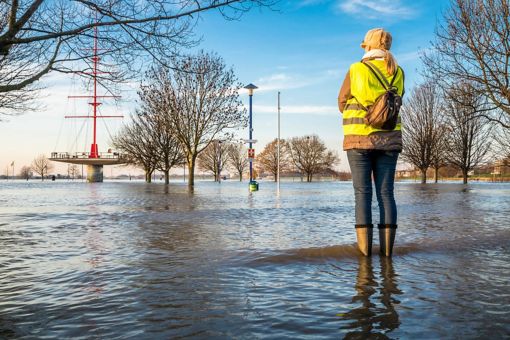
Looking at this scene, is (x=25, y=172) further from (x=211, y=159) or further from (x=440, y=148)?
(x=440, y=148)

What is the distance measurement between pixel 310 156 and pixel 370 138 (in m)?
82.3

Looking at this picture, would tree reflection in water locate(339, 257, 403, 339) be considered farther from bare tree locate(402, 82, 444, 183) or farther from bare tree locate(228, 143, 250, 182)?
bare tree locate(228, 143, 250, 182)

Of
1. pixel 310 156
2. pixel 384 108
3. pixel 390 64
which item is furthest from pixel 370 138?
pixel 310 156

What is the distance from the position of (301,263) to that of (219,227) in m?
3.16

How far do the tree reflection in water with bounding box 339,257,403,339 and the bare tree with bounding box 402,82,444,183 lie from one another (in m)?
46.2

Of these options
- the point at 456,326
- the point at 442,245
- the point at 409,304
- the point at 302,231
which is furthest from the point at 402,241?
the point at 456,326

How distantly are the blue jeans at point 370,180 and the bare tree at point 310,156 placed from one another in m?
81.2

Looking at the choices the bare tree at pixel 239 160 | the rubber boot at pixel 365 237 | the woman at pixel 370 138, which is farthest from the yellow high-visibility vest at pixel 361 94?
the bare tree at pixel 239 160

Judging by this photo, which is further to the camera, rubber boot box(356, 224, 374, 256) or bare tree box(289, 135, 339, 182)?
bare tree box(289, 135, 339, 182)

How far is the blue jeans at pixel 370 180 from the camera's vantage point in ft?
13.5

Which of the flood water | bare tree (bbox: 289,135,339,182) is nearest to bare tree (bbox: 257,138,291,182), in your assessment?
bare tree (bbox: 289,135,339,182)

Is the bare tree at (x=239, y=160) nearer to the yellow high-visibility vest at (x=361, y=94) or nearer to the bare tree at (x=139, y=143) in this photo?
the bare tree at (x=139, y=143)

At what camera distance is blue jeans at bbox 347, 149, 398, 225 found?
412 cm

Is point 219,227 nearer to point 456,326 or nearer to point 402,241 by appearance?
point 402,241
